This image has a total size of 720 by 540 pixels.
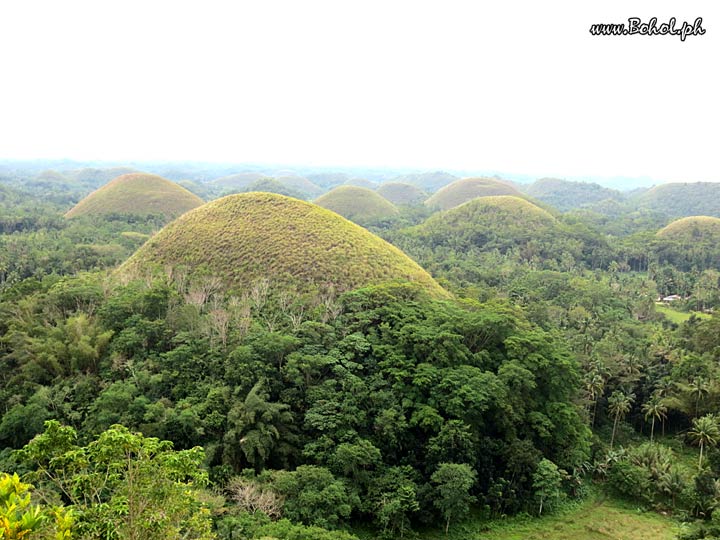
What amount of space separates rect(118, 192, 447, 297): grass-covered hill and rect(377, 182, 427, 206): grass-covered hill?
396 ft

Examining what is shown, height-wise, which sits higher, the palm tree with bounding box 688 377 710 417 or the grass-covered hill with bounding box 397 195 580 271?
the grass-covered hill with bounding box 397 195 580 271

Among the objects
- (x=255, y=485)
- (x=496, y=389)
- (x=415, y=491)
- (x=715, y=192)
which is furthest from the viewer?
(x=715, y=192)

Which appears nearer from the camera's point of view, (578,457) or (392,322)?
(578,457)

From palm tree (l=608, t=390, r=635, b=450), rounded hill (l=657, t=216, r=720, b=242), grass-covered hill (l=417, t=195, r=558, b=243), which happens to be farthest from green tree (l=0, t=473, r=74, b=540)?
rounded hill (l=657, t=216, r=720, b=242)

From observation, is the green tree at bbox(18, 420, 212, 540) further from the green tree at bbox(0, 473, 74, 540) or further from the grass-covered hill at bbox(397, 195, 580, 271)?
the grass-covered hill at bbox(397, 195, 580, 271)

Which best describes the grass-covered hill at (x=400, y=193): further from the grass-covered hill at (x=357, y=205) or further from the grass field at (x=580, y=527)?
the grass field at (x=580, y=527)

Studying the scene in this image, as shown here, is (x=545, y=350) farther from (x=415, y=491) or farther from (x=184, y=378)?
(x=184, y=378)

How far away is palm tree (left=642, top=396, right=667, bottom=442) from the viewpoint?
26828 mm

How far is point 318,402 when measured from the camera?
2114 centimetres

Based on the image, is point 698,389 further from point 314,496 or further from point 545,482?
point 314,496

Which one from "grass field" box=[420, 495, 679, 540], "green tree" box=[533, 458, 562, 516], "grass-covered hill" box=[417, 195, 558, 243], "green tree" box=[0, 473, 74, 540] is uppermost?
"grass-covered hill" box=[417, 195, 558, 243]

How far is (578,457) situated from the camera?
22781 mm

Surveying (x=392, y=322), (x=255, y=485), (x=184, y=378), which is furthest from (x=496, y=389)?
(x=184, y=378)

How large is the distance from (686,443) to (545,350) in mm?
11533
